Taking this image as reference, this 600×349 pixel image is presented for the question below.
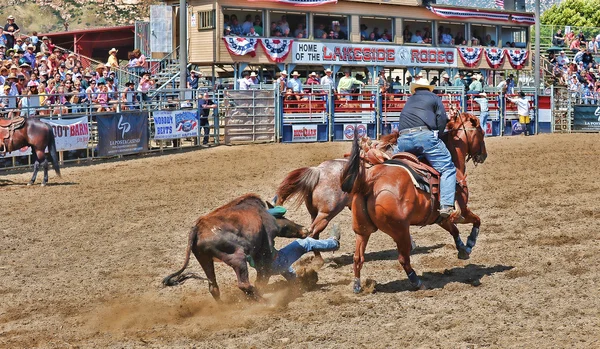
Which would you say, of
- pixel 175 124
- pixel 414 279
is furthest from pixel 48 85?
pixel 414 279

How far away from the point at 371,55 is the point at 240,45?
18.7ft

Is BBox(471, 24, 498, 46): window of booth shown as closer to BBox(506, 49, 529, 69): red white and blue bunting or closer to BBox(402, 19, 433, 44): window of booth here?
BBox(506, 49, 529, 69): red white and blue bunting

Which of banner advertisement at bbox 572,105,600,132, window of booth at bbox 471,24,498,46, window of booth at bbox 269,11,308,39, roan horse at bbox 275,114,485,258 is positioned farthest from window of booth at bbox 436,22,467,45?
roan horse at bbox 275,114,485,258

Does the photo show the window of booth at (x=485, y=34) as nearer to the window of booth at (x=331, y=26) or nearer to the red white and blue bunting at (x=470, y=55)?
the red white and blue bunting at (x=470, y=55)

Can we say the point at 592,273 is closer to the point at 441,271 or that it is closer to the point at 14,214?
the point at 441,271

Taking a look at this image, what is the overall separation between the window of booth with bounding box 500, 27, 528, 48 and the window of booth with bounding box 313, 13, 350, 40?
9.19 m

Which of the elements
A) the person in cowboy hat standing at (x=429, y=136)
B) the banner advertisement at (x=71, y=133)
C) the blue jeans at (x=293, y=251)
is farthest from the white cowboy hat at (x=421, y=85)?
the banner advertisement at (x=71, y=133)

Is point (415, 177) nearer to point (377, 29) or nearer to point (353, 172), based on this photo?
point (353, 172)

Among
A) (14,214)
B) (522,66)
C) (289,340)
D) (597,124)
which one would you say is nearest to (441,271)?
(289,340)

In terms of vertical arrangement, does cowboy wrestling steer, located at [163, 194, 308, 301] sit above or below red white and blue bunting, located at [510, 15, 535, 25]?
below

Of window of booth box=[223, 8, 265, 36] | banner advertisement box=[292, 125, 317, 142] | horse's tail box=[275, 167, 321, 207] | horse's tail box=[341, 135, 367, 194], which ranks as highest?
window of booth box=[223, 8, 265, 36]

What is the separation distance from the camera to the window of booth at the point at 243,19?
91.8 feet

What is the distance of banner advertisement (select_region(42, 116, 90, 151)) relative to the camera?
19.0 metres

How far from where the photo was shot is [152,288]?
850cm
